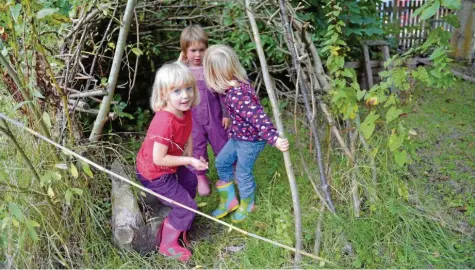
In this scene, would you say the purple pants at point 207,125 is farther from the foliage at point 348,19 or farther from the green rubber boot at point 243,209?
the foliage at point 348,19

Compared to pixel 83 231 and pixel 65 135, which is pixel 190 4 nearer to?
pixel 65 135

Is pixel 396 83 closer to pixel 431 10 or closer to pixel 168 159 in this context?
pixel 431 10

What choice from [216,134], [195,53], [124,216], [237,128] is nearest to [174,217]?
[124,216]

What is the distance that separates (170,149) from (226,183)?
727 mm

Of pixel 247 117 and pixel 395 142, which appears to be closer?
pixel 395 142

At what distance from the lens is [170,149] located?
2623 mm

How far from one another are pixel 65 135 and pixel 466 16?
7.14 metres

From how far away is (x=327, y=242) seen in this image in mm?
2625

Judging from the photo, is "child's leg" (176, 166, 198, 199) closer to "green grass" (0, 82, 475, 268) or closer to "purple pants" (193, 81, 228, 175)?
"green grass" (0, 82, 475, 268)

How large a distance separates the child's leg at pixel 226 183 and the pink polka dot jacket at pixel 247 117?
215 millimetres

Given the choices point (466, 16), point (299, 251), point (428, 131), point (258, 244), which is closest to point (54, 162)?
point (258, 244)

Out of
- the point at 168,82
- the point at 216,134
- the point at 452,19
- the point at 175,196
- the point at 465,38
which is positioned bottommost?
the point at 175,196

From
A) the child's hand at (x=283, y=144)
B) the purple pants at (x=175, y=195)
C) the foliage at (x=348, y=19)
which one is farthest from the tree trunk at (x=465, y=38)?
the purple pants at (x=175, y=195)

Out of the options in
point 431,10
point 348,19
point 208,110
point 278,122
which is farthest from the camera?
point 348,19
